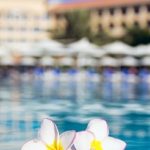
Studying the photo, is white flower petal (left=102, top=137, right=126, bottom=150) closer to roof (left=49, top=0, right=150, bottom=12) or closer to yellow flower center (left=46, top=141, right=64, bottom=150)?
yellow flower center (left=46, top=141, right=64, bottom=150)

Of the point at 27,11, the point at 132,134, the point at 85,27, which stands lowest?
the point at 132,134

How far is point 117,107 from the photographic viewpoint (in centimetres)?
1238

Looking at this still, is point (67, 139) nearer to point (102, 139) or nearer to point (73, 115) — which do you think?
point (102, 139)

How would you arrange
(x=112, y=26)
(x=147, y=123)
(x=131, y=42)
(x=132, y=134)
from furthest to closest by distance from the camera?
(x=112, y=26)
(x=131, y=42)
(x=147, y=123)
(x=132, y=134)

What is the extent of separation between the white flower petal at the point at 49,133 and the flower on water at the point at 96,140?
6 centimetres

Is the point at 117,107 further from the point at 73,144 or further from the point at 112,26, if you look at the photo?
the point at 112,26

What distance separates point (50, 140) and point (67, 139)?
0.05 m

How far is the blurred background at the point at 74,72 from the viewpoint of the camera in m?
9.42

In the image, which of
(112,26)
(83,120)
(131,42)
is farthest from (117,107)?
(112,26)

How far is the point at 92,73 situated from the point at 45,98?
10.4 metres

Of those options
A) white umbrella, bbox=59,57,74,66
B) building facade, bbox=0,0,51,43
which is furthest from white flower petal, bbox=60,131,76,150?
building facade, bbox=0,0,51,43

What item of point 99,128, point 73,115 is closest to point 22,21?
point 73,115

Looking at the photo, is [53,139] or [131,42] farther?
[131,42]

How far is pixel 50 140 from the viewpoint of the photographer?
1265 millimetres
